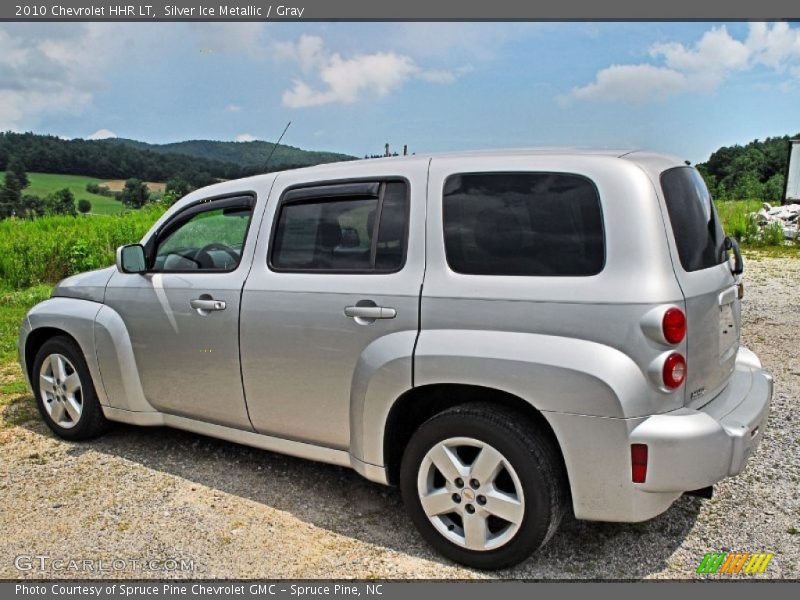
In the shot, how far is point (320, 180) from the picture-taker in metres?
3.79

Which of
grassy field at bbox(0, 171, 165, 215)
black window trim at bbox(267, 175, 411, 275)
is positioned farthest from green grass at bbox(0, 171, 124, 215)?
black window trim at bbox(267, 175, 411, 275)

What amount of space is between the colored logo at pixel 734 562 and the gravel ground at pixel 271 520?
41 mm

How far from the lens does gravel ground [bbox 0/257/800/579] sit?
10.7 ft

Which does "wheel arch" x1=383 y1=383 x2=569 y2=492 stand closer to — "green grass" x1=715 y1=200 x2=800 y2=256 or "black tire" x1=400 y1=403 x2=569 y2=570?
"black tire" x1=400 y1=403 x2=569 y2=570

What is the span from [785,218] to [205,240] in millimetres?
19277

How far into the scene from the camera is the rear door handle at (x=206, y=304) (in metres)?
3.93

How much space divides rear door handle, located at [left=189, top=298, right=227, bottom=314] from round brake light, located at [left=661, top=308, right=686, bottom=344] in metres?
2.41

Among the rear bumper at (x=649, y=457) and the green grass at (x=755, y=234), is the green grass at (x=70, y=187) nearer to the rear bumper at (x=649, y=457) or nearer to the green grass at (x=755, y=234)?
the green grass at (x=755, y=234)

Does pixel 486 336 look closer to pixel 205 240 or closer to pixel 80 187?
pixel 205 240

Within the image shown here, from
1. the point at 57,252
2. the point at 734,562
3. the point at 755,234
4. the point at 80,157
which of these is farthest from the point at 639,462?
the point at 80,157

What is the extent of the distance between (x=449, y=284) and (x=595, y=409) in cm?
87

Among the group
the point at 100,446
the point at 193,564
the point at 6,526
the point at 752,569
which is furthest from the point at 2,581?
the point at 752,569

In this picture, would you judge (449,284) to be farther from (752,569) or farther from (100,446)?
(100,446)

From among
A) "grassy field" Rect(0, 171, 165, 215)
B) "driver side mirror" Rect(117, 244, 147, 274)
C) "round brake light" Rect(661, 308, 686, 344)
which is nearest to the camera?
"round brake light" Rect(661, 308, 686, 344)
